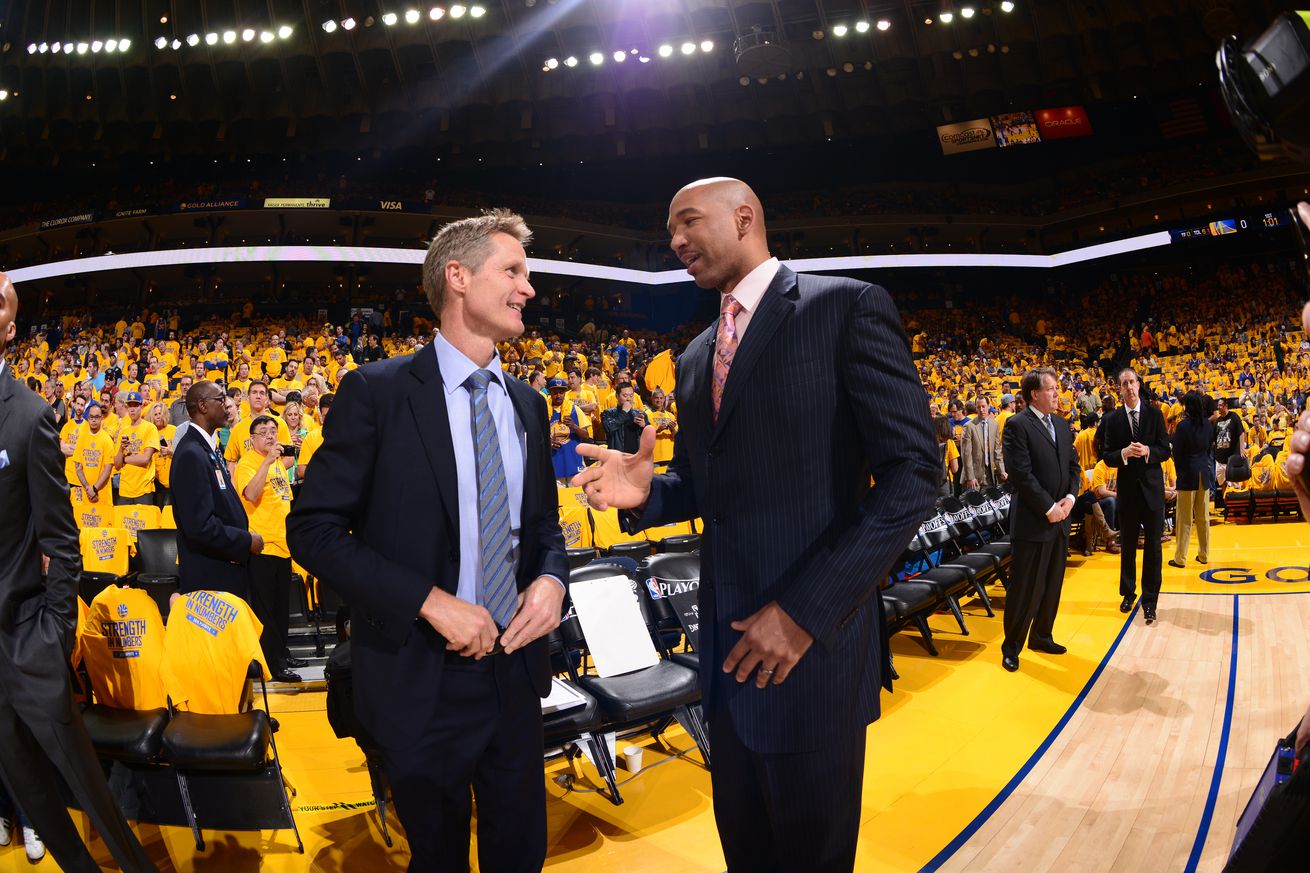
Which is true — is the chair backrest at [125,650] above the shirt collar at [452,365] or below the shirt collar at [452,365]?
below

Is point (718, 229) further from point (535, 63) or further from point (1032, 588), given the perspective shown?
point (535, 63)

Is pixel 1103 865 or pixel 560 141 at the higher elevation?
pixel 560 141

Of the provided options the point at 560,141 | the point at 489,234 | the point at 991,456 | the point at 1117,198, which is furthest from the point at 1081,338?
the point at 489,234

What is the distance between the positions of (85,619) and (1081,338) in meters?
25.4

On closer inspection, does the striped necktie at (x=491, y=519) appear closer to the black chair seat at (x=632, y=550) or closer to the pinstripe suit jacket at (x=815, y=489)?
the pinstripe suit jacket at (x=815, y=489)

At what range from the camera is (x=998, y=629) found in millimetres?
5855

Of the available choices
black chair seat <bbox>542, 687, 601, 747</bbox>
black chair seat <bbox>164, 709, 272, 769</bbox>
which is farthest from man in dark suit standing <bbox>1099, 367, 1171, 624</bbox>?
black chair seat <bbox>164, 709, 272, 769</bbox>

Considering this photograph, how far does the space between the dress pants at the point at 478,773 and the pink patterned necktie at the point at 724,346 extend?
31.9 inches

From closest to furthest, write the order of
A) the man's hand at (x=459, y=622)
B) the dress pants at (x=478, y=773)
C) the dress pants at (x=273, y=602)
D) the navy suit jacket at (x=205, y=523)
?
the man's hand at (x=459, y=622)
the dress pants at (x=478, y=773)
the navy suit jacket at (x=205, y=523)
the dress pants at (x=273, y=602)

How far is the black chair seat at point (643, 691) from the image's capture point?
330 cm

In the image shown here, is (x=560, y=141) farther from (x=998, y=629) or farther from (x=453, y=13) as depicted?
(x=998, y=629)

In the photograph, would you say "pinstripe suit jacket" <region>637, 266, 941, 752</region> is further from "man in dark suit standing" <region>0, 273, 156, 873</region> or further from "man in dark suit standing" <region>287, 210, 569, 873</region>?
"man in dark suit standing" <region>0, 273, 156, 873</region>

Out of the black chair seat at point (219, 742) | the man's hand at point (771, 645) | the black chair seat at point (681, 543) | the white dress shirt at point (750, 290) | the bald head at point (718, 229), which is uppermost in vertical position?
the bald head at point (718, 229)

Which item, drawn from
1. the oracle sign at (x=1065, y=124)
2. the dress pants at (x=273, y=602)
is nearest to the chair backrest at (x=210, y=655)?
the dress pants at (x=273, y=602)
